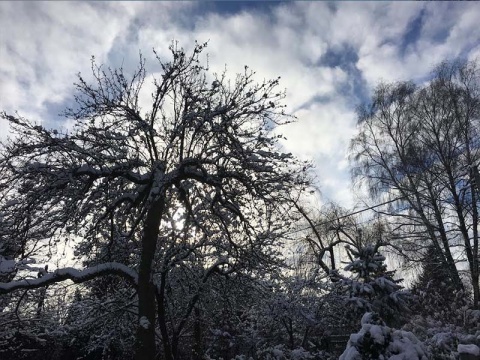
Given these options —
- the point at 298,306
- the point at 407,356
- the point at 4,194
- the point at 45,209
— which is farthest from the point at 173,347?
the point at 407,356

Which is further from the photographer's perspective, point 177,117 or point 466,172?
point 466,172

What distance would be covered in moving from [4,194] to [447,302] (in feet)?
49.4

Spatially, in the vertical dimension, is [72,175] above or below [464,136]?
below

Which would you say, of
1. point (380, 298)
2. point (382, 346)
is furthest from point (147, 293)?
point (380, 298)

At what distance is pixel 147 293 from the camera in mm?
7652

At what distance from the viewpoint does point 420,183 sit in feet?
53.8

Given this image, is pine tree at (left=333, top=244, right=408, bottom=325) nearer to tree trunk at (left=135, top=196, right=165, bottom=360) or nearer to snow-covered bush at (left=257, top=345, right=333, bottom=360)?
snow-covered bush at (left=257, top=345, right=333, bottom=360)

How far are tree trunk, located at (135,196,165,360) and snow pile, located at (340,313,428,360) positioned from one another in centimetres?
378

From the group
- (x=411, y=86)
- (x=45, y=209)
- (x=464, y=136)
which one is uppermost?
(x=411, y=86)

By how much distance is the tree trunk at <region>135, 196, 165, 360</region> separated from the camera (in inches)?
283

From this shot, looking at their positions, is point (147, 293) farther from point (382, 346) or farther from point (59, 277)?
point (382, 346)

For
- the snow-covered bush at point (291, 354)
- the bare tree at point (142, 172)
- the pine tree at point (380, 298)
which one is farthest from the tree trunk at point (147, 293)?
the pine tree at point (380, 298)

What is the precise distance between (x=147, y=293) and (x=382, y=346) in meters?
4.56

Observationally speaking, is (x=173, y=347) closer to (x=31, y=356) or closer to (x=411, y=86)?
(x=31, y=356)
